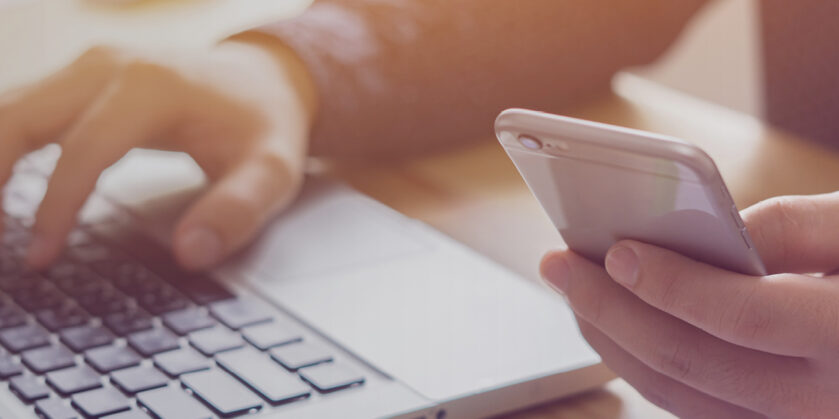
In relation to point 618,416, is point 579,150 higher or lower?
higher

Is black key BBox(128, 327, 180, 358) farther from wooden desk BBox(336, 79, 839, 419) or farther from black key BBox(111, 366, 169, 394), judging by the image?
wooden desk BBox(336, 79, 839, 419)

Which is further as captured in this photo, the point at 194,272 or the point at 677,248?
the point at 194,272

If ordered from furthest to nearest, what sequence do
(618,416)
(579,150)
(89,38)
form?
(89,38) < (618,416) < (579,150)

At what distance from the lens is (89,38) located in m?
1.11

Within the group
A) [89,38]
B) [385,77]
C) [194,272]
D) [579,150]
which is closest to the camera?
[579,150]

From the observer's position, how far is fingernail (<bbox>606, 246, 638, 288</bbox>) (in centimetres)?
34

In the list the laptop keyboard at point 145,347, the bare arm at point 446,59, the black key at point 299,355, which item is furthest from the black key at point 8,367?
the bare arm at point 446,59

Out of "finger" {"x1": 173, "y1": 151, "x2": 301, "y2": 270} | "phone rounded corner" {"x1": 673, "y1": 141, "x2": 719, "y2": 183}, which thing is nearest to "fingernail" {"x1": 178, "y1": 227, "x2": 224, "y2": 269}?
"finger" {"x1": 173, "y1": 151, "x2": 301, "y2": 270}

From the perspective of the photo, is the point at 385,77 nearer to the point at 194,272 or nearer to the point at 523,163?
the point at 194,272

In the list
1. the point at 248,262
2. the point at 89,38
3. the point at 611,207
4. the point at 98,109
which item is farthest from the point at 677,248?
the point at 89,38

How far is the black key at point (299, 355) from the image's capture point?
42 cm

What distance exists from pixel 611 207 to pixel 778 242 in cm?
7

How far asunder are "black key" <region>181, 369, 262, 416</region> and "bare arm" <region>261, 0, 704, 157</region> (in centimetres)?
33

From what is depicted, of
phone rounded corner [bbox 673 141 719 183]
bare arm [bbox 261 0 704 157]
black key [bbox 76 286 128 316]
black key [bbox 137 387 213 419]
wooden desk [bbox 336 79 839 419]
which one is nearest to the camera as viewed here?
phone rounded corner [bbox 673 141 719 183]
